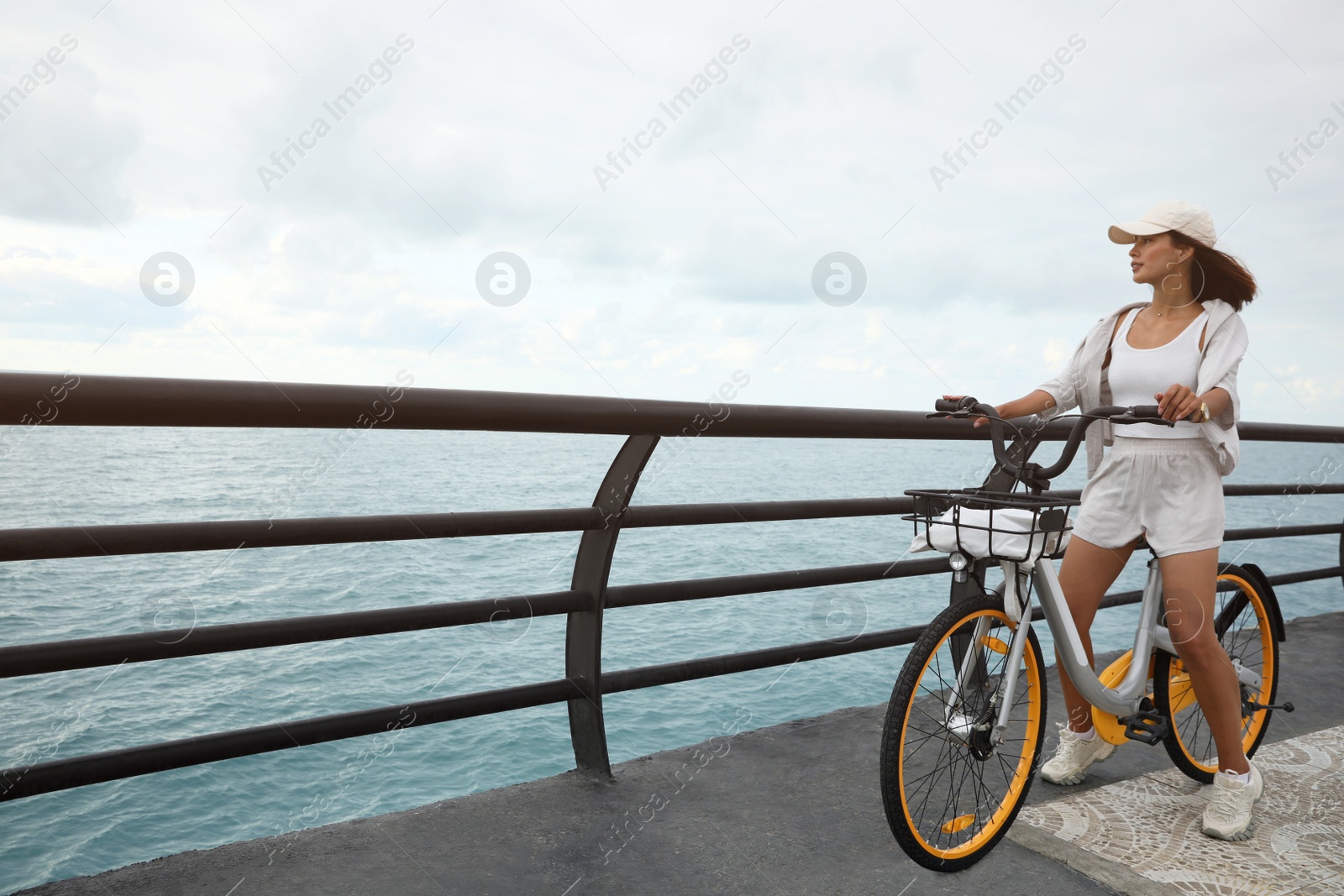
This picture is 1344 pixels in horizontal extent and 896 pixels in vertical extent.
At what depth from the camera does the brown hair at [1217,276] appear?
2307mm

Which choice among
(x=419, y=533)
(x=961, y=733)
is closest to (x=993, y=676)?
(x=961, y=733)

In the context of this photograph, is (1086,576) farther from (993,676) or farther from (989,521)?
(989,521)

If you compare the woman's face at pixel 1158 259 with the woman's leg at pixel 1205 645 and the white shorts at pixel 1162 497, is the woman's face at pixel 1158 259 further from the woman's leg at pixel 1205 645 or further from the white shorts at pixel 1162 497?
the woman's leg at pixel 1205 645

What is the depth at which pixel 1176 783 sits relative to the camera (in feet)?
8.86

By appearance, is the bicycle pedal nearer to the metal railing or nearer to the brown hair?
the metal railing

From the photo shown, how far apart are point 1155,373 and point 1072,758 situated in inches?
44.6

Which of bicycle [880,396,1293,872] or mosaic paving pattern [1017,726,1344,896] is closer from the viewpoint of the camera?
bicycle [880,396,1293,872]

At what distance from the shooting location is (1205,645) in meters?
2.40

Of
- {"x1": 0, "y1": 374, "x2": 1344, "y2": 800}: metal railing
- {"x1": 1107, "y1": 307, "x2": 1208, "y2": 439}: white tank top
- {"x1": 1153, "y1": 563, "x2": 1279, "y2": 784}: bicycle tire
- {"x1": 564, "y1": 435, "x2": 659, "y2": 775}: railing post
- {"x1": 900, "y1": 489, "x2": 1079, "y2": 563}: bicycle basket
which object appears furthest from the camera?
{"x1": 1153, "y1": 563, "x2": 1279, "y2": 784}: bicycle tire

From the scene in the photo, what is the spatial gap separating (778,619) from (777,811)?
27.9 meters

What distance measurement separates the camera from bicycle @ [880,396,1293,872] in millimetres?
1967

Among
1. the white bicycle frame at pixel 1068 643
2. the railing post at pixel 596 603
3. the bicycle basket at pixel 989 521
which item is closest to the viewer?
the bicycle basket at pixel 989 521

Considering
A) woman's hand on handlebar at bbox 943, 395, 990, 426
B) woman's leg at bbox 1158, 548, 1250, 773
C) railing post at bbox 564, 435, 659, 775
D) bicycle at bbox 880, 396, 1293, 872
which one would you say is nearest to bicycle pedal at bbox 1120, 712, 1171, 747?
bicycle at bbox 880, 396, 1293, 872

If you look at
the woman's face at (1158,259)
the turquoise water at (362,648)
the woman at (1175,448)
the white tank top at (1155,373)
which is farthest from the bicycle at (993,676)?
the turquoise water at (362,648)
